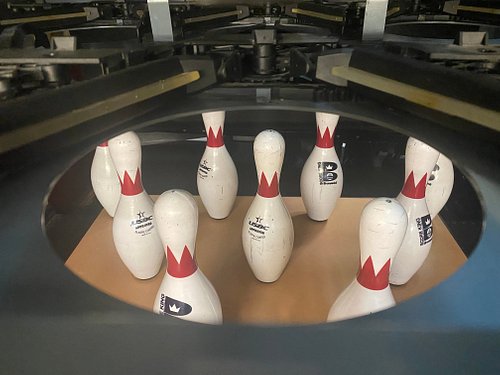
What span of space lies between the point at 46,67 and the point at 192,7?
0.92m

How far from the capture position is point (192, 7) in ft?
6.00

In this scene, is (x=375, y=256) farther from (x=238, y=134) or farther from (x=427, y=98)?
(x=238, y=134)

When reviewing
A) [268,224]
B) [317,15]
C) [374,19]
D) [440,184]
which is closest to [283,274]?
[268,224]

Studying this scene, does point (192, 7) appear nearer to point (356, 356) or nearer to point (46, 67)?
point (46, 67)

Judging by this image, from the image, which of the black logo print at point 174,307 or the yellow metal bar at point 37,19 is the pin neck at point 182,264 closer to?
the black logo print at point 174,307

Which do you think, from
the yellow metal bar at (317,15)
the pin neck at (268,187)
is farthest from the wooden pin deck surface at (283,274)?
the yellow metal bar at (317,15)

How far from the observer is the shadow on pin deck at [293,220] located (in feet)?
3.53

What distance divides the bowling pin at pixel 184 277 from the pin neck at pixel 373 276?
11.6 inches

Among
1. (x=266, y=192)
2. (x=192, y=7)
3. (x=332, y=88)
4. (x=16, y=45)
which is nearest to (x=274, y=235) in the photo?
(x=266, y=192)

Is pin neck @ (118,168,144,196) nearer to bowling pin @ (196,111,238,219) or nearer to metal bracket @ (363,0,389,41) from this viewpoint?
bowling pin @ (196,111,238,219)

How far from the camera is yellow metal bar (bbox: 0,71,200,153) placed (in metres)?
0.73

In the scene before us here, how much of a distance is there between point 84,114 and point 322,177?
0.72m

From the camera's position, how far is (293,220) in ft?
4.66

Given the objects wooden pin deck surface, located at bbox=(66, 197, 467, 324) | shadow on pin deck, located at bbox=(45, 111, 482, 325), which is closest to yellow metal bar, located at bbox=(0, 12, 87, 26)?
shadow on pin deck, located at bbox=(45, 111, 482, 325)
